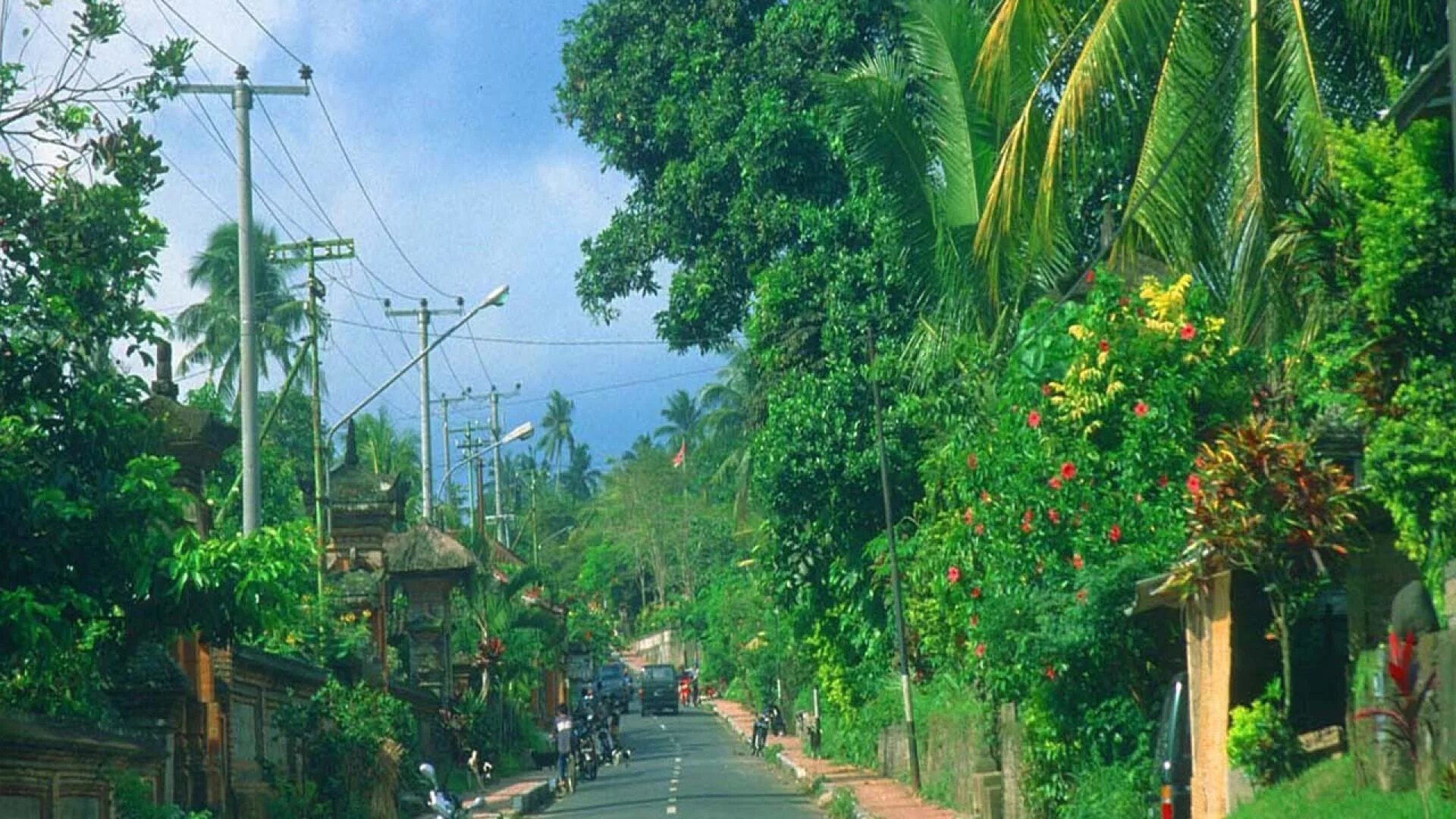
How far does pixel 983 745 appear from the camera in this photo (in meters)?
24.5

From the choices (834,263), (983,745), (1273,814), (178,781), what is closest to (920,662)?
(834,263)

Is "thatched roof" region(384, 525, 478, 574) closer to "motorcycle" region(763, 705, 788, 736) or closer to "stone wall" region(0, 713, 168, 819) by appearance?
"motorcycle" region(763, 705, 788, 736)

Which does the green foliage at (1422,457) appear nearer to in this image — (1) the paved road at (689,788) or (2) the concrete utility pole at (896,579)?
(1) the paved road at (689,788)

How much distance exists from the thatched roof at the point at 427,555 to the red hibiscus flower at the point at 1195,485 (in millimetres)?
23777

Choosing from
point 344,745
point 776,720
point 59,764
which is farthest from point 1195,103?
point 776,720

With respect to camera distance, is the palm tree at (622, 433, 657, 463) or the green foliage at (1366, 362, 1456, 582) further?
the palm tree at (622, 433, 657, 463)

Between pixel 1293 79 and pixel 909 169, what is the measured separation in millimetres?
12114

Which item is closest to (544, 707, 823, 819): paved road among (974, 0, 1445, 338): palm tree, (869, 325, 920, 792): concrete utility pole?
(869, 325, 920, 792): concrete utility pole

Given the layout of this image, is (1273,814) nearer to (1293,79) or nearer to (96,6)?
(1293,79)

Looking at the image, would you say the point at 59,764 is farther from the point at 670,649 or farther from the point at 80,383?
the point at 670,649

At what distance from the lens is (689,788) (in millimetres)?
34719

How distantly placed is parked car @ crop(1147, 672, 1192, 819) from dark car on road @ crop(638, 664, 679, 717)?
6006cm

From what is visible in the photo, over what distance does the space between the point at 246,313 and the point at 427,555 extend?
47.9 ft

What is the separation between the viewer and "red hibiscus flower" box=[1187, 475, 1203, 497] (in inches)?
591
